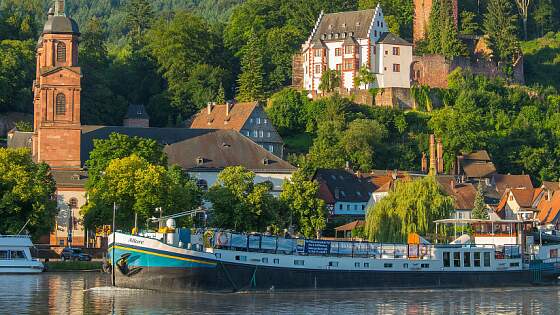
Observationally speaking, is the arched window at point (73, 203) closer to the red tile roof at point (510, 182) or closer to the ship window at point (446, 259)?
the ship window at point (446, 259)

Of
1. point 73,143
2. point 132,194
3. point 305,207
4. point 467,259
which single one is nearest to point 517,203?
point 305,207

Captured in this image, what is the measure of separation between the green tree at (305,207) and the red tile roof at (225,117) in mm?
36733

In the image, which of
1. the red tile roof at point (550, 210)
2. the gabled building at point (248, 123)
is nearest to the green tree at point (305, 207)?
the red tile roof at point (550, 210)

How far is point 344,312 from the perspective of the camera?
76062 millimetres

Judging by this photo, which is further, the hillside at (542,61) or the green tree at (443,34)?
the hillside at (542,61)

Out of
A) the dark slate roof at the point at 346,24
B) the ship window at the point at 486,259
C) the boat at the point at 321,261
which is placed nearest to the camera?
the boat at the point at 321,261

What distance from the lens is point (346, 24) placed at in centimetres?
17562

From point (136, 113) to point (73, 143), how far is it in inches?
1553

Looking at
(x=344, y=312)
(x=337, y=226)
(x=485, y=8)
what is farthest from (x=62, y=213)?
(x=485, y=8)

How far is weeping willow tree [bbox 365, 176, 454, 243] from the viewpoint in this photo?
4299 inches

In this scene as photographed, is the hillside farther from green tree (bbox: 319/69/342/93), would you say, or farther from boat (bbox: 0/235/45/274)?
boat (bbox: 0/235/45/274)

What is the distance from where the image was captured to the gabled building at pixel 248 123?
15675 centimetres

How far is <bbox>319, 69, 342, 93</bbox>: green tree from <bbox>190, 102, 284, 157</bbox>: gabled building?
42.3 ft

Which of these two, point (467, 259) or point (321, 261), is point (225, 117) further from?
point (321, 261)
